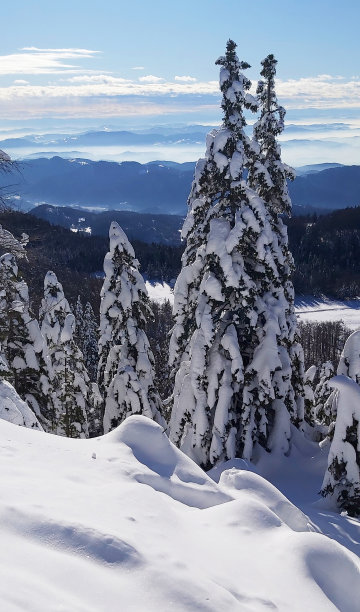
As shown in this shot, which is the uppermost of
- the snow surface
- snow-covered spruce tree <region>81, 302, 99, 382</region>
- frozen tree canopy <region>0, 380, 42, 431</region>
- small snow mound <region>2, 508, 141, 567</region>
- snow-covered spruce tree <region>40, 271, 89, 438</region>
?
small snow mound <region>2, 508, 141, 567</region>

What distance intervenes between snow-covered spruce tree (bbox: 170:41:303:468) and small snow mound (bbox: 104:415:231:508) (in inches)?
244

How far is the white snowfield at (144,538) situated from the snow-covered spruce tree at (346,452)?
5.43 metres

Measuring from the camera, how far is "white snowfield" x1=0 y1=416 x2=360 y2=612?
4.11 meters

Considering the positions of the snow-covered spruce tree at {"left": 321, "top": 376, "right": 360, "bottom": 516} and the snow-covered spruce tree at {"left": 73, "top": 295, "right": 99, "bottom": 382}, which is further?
the snow-covered spruce tree at {"left": 73, "top": 295, "right": 99, "bottom": 382}

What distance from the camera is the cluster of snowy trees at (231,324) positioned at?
47.6 feet

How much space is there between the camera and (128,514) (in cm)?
582

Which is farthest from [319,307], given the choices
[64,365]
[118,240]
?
[118,240]

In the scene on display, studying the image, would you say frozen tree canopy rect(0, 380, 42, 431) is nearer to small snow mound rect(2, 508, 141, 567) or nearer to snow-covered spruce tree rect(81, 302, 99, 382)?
small snow mound rect(2, 508, 141, 567)

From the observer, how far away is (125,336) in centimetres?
2033

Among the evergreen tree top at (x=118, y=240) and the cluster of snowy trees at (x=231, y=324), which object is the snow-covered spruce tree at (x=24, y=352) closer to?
the cluster of snowy trees at (x=231, y=324)

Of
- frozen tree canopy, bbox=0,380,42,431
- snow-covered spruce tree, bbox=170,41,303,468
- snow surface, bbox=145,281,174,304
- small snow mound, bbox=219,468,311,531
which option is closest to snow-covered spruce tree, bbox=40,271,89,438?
snow-covered spruce tree, bbox=170,41,303,468

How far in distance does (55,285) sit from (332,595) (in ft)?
67.8

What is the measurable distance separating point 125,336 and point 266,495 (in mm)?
12939

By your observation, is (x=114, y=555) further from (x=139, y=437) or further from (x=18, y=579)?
(x=139, y=437)
